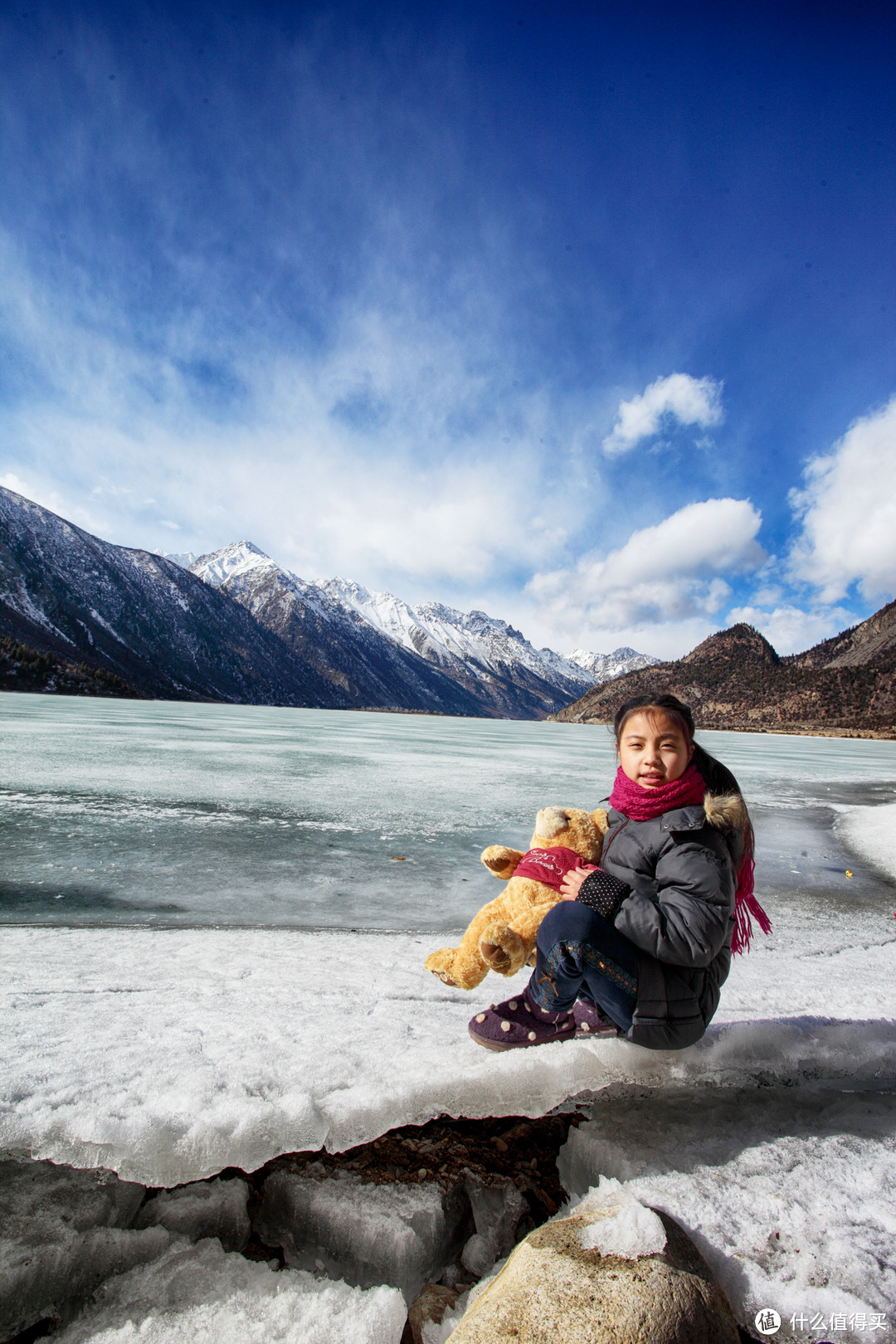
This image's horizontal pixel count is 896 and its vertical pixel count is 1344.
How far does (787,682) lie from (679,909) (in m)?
158

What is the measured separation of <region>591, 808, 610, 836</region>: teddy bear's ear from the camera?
282 cm

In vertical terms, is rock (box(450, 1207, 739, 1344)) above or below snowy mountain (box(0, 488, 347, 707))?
below

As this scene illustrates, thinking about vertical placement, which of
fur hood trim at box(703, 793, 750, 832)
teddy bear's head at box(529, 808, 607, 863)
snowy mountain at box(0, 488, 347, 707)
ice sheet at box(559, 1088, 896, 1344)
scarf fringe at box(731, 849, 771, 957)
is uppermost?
snowy mountain at box(0, 488, 347, 707)

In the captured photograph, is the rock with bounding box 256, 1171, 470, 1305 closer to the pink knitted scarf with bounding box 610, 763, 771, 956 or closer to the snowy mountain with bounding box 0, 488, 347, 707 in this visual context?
the pink knitted scarf with bounding box 610, 763, 771, 956

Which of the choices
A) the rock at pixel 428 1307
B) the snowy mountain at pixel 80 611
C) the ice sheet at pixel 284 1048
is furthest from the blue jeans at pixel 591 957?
the snowy mountain at pixel 80 611

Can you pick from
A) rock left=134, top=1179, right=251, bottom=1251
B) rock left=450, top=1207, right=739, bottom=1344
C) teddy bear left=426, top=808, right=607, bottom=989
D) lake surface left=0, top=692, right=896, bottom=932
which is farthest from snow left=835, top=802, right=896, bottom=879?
rock left=134, top=1179, right=251, bottom=1251

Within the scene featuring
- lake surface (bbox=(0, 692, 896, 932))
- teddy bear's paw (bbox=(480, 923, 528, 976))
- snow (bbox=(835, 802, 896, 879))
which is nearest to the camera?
teddy bear's paw (bbox=(480, 923, 528, 976))

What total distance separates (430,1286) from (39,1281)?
3.38ft

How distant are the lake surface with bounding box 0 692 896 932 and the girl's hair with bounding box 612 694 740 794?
273 centimetres

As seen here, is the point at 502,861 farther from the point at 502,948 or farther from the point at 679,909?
the point at 679,909

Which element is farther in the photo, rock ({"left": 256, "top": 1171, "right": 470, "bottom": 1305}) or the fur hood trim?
the fur hood trim

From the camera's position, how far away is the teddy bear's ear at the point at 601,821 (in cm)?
282

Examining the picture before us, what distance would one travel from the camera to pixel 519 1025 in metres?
2.59

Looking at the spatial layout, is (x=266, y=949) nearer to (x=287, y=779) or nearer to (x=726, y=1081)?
(x=726, y=1081)
